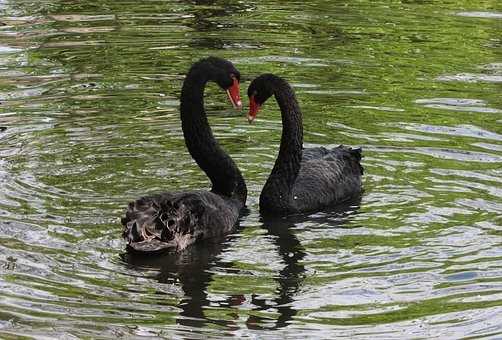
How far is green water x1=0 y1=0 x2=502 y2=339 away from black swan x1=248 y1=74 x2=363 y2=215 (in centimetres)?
16

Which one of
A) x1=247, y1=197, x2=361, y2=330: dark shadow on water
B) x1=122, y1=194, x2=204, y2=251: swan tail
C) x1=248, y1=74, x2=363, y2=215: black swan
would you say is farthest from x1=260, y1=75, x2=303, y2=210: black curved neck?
x1=122, y1=194, x2=204, y2=251: swan tail

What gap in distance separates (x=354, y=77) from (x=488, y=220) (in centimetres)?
420

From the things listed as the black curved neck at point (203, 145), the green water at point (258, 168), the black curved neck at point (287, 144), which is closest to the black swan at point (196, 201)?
the black curved neck at point (203, 145)

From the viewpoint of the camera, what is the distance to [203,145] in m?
8.14

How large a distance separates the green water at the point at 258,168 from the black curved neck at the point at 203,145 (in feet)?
0.99

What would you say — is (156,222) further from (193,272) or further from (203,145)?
(203,145)

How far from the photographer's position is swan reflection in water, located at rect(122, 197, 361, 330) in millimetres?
6113

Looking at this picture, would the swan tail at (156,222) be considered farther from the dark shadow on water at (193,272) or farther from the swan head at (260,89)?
the swan head at (260,89)

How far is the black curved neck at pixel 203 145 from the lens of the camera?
316 inches

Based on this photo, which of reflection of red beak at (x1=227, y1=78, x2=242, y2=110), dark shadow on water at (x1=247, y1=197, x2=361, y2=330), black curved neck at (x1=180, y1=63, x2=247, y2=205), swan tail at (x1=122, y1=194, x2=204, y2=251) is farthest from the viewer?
reflection of red beak at (x1=227, y1=78, x2=242, y2=110)

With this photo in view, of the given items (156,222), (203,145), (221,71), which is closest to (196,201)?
(156,222)

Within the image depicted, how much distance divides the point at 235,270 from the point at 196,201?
2.40 ft

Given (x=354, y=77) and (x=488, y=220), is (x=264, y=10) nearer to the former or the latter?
(x=354, y=77)

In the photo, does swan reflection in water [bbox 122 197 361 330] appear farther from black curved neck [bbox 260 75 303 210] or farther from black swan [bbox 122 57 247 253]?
black curved neck [bbox 260 75 303 210]
